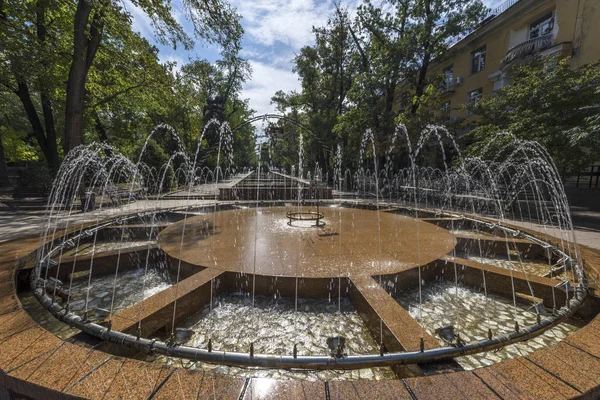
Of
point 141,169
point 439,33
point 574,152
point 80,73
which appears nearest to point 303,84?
point 439,33

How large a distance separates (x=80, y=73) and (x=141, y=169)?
9860 mm

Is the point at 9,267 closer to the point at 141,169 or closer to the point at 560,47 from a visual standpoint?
the point at 141,169

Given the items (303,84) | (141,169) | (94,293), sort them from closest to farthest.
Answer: (94,293), (141,169), (303,84)

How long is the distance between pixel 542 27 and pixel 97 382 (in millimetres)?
28113

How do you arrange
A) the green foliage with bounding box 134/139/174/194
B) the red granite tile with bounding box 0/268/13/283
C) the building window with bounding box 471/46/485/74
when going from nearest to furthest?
Result: the red granite tile with bounding box 0/268/13/283 → the green foliage with bounding box 134/139/174/194 → the building window with bounding box 471/46/485/74

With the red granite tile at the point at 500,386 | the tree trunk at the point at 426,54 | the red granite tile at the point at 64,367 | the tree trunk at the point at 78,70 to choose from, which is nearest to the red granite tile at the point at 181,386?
the red granite tile at the point at 64,367

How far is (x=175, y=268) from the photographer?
172 inches

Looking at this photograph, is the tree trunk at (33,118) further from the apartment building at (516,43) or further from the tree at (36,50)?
the apartment building at (516,43)

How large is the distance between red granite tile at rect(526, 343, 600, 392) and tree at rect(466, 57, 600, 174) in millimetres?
10589

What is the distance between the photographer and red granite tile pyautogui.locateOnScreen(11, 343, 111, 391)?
1594mm

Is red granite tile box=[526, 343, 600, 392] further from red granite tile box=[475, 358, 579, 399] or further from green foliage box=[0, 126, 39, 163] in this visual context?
green foliage box=[0, 126, 39, 163]

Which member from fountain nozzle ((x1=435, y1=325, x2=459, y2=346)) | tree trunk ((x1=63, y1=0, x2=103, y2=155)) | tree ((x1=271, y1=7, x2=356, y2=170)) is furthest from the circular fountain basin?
tree ((x1=271, y1=7, x2=356, y2=170))

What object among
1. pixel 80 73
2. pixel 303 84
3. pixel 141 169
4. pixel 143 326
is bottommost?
pixel 143 326

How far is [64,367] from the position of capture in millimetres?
1722
